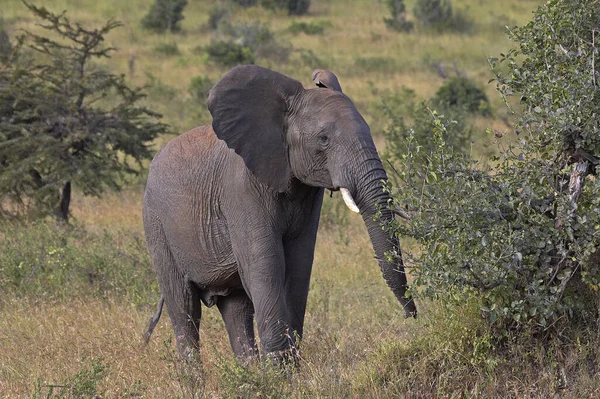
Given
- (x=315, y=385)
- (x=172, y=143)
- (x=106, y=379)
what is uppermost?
(x=172, y=143)

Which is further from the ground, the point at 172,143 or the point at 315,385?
the point at 172,143

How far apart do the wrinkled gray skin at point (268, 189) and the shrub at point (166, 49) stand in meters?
23.1

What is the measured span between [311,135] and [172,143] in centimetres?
156

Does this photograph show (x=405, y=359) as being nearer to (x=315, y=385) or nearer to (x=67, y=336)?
(x=315, y=385)

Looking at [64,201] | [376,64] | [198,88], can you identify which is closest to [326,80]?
[64,201]

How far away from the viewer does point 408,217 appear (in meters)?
5.17

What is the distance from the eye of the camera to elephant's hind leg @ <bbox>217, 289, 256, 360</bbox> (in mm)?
6629

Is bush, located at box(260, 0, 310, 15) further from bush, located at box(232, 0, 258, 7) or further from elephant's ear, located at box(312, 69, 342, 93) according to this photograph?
elephant's ear, located at box(312, 69, 342, 93)

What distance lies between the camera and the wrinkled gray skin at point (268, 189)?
17.6ft

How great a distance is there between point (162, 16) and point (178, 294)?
90.9 feet

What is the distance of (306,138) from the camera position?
5.60 metres

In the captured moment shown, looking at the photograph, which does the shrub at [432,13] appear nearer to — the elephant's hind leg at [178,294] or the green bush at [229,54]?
the green bush at [229,54]

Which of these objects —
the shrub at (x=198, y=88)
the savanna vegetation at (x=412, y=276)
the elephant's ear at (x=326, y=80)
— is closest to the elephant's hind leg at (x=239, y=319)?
the savanna vegetation at (x=412, y=276)

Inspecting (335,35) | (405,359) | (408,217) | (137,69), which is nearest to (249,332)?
(405,359)
